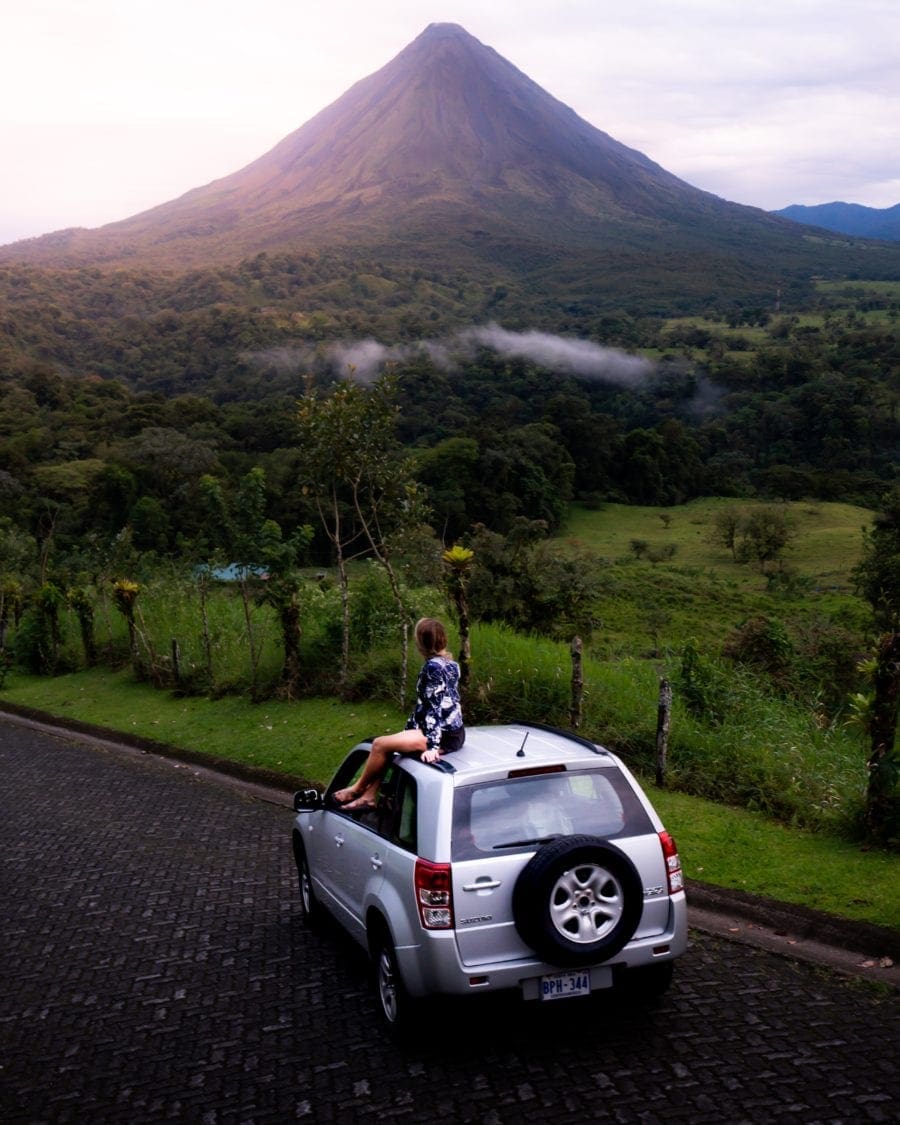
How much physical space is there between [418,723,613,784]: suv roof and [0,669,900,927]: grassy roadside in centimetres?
224

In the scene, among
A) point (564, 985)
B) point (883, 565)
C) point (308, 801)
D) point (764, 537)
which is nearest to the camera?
point (564, 985)

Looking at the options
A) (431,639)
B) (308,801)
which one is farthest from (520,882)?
(308,801)

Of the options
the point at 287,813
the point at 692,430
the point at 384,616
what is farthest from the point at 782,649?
the point at 692,430

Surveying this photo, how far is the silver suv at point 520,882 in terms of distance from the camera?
15.3ft

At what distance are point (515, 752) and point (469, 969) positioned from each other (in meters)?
1.16

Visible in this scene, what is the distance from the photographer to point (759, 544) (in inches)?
2255

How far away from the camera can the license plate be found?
15.5 feet

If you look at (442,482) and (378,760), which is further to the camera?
(442,482)

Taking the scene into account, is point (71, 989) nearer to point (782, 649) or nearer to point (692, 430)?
point (782, 649)

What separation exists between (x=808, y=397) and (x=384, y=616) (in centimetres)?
8321

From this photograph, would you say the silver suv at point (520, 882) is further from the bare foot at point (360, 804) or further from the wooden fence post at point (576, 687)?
the wooden fence post at point (576, 687)

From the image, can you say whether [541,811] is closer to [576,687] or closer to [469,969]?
[469,969]

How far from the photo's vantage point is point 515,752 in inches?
213

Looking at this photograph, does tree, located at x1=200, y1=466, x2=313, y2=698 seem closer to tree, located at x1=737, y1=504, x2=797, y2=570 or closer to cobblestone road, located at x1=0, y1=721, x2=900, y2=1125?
cobblestone road, located at x1=0, y1=721, x2=900, y2=1125
